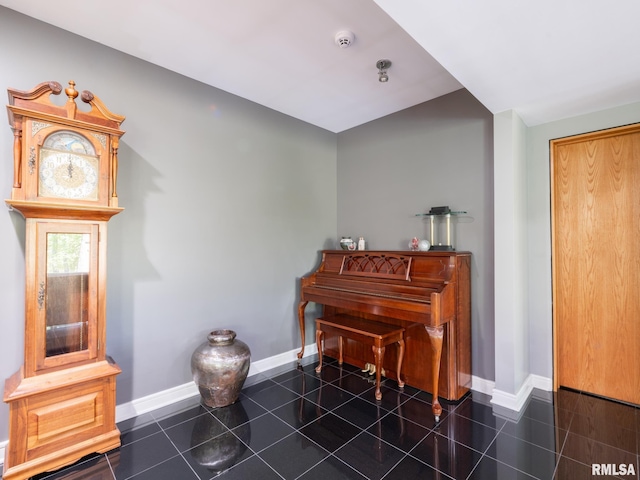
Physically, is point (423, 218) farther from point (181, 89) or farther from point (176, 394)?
point (176, 394)

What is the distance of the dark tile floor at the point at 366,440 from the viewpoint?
1.81 m

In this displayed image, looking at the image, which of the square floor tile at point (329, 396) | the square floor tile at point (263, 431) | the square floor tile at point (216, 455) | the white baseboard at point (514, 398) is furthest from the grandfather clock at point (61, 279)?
the white baseboard at point (514, 398)

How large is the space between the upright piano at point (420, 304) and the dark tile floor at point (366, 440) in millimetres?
217

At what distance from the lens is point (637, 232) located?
244 cm

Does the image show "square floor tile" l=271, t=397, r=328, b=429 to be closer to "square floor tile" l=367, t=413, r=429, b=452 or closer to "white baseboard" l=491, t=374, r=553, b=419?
"square floor tile" l=367, t=413, r=429, b=452

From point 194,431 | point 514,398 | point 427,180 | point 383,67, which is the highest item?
point 383,67

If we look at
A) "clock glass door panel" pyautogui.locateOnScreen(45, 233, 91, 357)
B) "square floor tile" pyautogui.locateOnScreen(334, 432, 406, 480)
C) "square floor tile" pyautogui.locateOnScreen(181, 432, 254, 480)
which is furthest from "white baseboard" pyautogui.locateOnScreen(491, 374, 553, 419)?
"clock glass door panel" pyautogui.locateOnScreen(45, 233, 91, 357)

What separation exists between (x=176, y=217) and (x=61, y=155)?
35.3 inches

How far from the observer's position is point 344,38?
7.13ft

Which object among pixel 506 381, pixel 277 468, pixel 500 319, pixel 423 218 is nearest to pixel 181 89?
pixel 423 218

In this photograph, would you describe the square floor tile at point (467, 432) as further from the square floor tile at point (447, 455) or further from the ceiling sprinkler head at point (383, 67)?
the ceiling sprinkler head at point (383, 67)

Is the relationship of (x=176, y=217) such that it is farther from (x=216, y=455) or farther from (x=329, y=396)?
(x=329, y=396)
